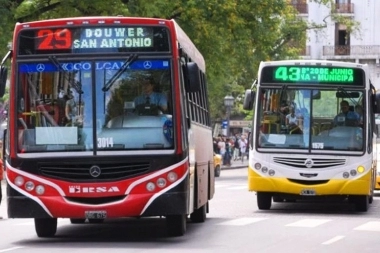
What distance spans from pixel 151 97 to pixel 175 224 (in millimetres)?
1955

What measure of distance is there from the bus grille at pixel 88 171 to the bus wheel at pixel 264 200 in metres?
8.71

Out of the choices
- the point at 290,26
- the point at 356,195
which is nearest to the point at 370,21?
the point at 290,26

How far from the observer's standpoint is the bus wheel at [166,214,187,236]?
1773 cm

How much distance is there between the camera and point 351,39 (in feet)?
281

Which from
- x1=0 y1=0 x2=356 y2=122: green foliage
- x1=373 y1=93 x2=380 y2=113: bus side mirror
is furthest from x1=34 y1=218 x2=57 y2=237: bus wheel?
x1=0 y1=0 x2=356 y2=122: green foliage

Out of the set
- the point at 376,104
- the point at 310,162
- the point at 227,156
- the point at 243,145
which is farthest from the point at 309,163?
the point at 243,145

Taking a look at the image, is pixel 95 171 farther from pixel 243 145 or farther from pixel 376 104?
pixel 243 145

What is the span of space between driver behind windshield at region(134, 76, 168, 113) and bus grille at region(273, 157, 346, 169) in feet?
24.6

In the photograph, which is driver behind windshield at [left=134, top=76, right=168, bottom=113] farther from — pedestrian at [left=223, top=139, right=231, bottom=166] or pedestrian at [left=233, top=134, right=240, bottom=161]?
pedestrian at [left=233, top=134, right=240, bottom=161]

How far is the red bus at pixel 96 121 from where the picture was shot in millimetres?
16797

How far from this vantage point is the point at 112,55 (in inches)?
671

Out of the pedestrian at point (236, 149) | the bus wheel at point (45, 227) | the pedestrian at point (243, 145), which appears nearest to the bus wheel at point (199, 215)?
the bus wheel at point (45, 227)

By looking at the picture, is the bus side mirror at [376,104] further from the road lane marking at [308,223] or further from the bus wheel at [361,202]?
the road lane marking at [308,223]

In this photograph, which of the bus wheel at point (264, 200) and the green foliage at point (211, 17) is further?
the green foliage at point (211, 17)
